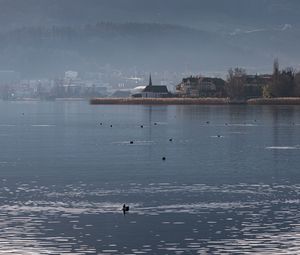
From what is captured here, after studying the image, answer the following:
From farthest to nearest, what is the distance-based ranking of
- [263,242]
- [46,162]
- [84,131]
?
[84,131] → [46,162] → [263,242]

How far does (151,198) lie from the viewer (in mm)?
56375

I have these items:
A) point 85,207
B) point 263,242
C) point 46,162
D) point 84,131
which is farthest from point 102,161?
point 84,131

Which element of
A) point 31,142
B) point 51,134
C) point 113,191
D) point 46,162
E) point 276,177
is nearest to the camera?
point 113,191

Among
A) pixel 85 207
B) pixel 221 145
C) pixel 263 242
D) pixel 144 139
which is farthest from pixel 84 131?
pixel 263 242

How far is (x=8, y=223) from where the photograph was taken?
48.2m

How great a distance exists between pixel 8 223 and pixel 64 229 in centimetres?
303

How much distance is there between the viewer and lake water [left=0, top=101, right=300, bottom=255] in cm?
4402

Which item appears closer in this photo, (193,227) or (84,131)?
(193,227)

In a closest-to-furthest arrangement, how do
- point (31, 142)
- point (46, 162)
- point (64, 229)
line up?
point (64, 229), point (46, 162), point (31, 142)

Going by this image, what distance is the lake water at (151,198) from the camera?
44022mm

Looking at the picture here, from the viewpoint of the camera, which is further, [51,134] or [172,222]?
[51,134]

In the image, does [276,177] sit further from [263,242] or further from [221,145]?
[221,145]

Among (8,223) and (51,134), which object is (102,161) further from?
(51,134)

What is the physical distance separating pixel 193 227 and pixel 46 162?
114 ft
